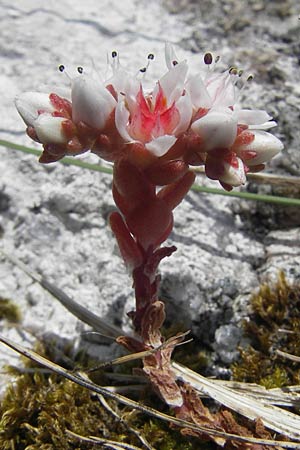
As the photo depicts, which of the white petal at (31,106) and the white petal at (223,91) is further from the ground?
the white petal at (223,91)

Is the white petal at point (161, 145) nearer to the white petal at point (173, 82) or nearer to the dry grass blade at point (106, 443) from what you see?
the white petal at point (173, 82)

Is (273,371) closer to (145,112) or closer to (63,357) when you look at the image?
(63,357)

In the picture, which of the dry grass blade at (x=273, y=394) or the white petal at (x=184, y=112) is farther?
the dry grass blade at (x=273, y=394)

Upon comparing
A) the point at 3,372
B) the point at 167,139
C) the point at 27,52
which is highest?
the point at 167,139

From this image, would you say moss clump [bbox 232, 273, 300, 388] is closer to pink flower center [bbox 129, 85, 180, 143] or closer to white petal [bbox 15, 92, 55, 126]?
pink flower center [bbox 129, 85, 180, 143]

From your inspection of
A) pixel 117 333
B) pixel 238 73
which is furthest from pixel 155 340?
pixel 238 73

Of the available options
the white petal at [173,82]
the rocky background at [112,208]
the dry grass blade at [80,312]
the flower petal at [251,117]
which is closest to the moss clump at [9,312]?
the rocky background at [112,208]

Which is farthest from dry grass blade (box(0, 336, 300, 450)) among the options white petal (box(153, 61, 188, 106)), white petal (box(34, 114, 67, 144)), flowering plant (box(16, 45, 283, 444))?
white petal (box(153, 61, 188, 106))
